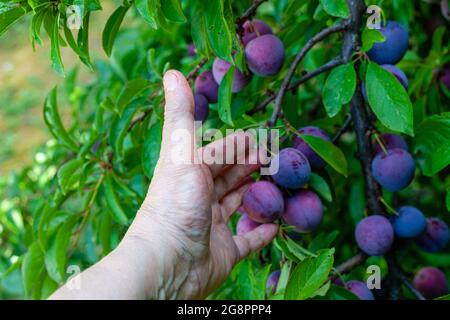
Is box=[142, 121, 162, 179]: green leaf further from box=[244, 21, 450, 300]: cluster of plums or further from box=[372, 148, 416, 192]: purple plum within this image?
box=[372, 148, 416, 192]: purple plum

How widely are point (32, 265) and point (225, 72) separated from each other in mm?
528

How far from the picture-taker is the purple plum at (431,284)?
1.16 m

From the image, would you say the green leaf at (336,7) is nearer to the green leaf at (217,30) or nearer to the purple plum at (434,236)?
the green leaf at (217,30)

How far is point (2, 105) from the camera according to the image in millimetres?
4719

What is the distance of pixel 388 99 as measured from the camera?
34.4 inches

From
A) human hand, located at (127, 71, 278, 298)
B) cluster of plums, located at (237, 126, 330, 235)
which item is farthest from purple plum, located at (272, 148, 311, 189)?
human hand, located at (127, 71, 278, 298)

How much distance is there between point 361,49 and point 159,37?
758 millimetres

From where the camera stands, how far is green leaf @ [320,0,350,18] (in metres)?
0.85

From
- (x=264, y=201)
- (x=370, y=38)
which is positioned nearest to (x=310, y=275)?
(x=264, y=201)

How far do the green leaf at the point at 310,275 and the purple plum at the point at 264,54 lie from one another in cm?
33

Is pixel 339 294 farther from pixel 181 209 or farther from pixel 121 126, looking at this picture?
pixel 121 126

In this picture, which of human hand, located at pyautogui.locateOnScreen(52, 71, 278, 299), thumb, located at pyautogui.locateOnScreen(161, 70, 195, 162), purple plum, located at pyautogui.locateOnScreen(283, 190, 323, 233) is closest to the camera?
human hand, located at pyautogui.locateOnScreen(52, 71, 278, 299)

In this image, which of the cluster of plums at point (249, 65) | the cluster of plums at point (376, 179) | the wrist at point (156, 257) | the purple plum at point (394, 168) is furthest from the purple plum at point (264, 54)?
the wrist at point (156, 257)
